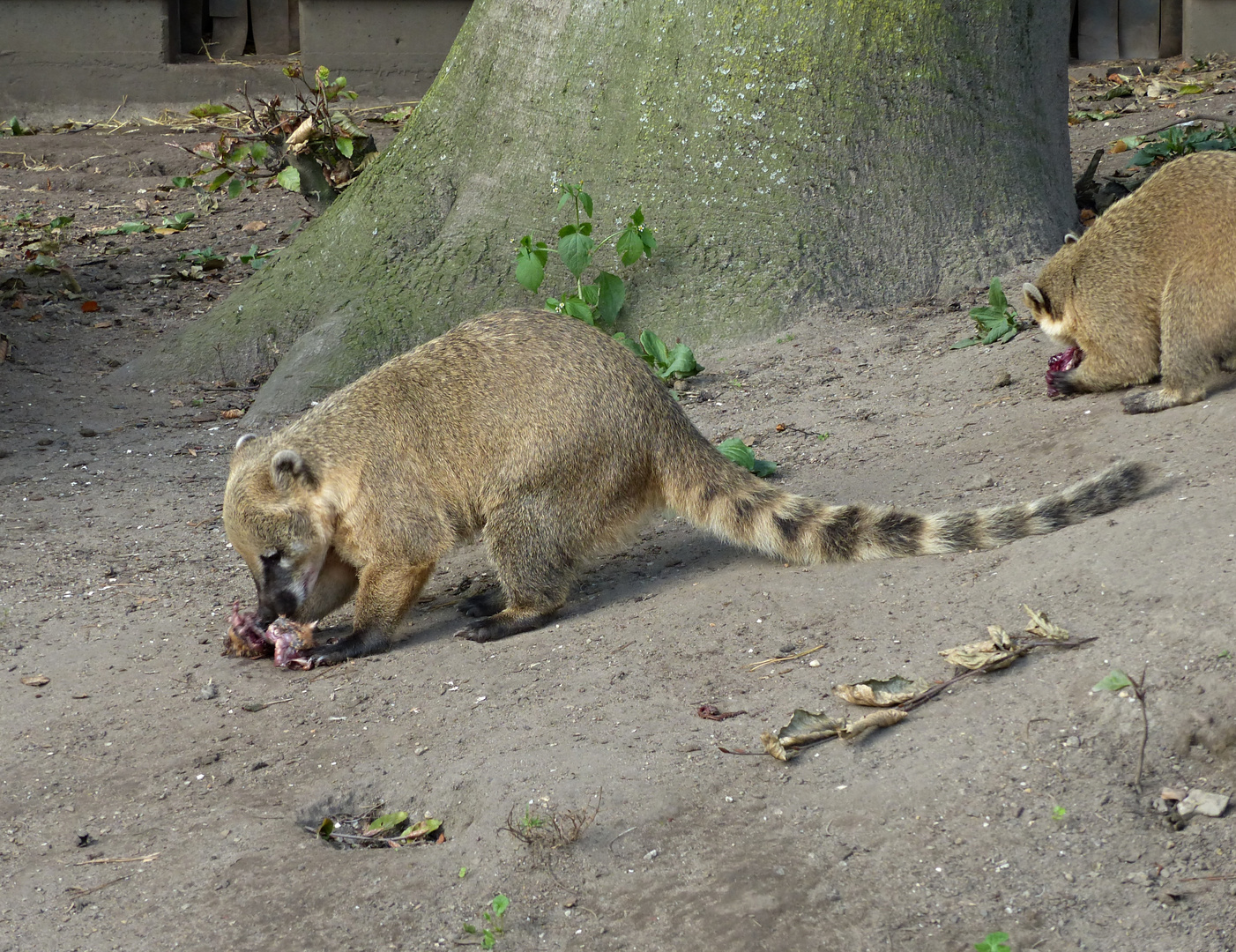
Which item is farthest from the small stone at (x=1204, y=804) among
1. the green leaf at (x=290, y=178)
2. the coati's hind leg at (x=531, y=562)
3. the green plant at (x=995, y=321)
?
the green leaf at (x=290, y=178)

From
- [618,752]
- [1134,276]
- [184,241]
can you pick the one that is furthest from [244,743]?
[184,241]

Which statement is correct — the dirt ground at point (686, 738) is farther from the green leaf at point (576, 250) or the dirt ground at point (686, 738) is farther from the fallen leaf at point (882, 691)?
the green leaf at point (576, 250)

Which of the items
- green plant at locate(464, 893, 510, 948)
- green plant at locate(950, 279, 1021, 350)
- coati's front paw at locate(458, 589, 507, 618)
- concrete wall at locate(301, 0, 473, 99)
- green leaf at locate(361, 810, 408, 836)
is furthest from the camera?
concrete wall at locate(301, 0, 473, 99)

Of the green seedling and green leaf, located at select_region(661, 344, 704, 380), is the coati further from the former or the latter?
the green seedling

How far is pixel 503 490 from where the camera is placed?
4.73m

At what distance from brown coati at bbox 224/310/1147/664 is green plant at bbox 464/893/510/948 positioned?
64.1 inches

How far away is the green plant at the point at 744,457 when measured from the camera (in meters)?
5.42

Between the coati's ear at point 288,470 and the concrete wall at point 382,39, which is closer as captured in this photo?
the coati's ear at point 288,470

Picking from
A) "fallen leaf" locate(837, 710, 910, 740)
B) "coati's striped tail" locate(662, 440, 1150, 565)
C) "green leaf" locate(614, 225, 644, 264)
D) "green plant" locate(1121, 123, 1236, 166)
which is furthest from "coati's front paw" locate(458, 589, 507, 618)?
"green plant" locate(1121, 123, 1236, 166)

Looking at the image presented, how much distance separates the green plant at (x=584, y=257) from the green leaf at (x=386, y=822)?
145 inches

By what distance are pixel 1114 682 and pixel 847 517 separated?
4.42 ft

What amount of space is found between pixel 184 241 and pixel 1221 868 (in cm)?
934

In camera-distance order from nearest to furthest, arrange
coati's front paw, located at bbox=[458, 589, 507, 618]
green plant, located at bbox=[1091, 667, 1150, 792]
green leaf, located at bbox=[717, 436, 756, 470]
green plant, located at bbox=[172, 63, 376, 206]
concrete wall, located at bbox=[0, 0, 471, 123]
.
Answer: green plant, located at bbox=[1091, 667, 1150, 792]
coati's front paw, located at bbox=[458, 589, 507, 618]
green leaf, located at bbox=[717, 436, 756, 470]
green plant, located at bbox=[172, 63, 376, 206]
concrete wall, located at bbox=[0, 0, 471, 123]

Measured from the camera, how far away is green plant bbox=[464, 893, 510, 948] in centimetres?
297
